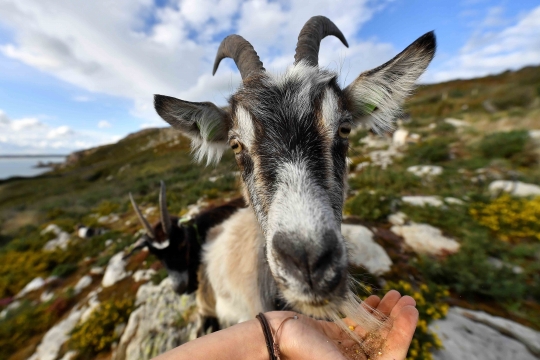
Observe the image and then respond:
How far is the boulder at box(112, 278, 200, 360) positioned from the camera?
4246mm

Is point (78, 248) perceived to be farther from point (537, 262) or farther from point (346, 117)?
point (537, 262)

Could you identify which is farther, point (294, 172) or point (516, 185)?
point (516, 185)

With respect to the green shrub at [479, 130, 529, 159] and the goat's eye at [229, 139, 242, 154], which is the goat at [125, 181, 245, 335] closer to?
the goat's eye at [229, 139, 242, 154]

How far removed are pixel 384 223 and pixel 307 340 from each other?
5.18 metres

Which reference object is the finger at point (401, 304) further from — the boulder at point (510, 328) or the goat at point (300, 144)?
the boulder at point (510, 328)

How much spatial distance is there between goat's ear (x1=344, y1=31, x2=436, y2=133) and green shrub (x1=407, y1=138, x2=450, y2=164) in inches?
410

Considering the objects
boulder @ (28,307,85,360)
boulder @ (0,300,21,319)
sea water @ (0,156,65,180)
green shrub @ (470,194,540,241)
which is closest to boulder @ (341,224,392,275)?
green shrub @ (470,194,540,241)

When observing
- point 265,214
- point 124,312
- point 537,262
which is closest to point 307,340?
point 265,214

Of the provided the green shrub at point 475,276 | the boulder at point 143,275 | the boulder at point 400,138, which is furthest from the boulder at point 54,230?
the boulder at point 400,138

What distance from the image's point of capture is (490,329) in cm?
324

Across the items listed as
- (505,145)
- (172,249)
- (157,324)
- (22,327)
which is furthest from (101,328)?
(505,145)

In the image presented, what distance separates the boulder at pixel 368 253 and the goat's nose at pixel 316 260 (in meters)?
2.95

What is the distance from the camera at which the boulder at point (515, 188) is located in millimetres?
A: 6862

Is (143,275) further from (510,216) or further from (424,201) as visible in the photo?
(510,216)
